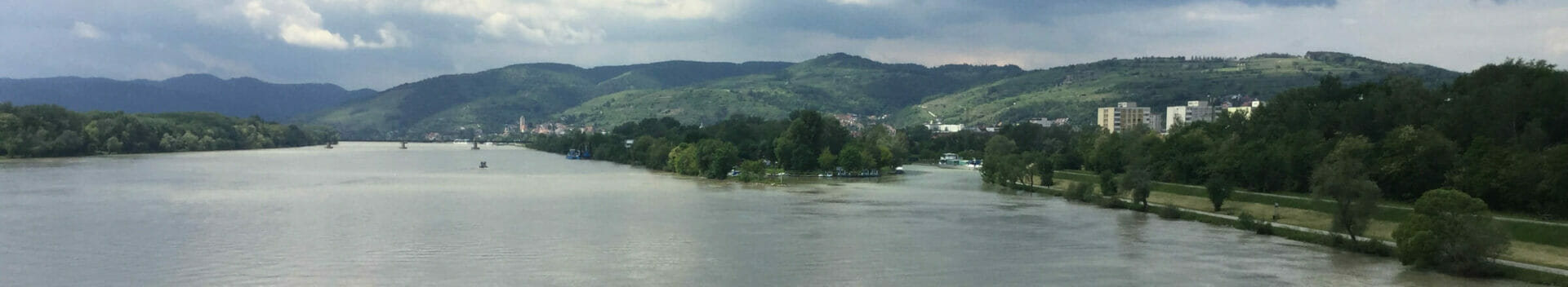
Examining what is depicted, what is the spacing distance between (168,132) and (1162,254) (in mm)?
104434

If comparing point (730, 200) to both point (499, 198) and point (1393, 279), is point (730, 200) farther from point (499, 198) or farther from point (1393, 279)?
point (1393, 279)

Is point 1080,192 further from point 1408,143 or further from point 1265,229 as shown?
point 1265,229

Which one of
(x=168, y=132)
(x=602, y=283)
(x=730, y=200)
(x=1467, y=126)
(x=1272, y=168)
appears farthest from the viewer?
(x=168, y=132)

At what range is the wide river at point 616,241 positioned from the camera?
21.3m

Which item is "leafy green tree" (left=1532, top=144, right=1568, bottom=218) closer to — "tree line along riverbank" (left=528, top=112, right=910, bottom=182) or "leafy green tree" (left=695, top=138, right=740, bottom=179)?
"tree line along riverbank" (left=528, top=112, right=910, bottom=182)

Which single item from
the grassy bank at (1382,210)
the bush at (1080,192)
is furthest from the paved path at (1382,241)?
the bush at (1080,192)

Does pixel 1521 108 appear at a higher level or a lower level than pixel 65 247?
higher

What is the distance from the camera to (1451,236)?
2130 cm

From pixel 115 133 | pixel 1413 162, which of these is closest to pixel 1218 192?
pixel 1413 162

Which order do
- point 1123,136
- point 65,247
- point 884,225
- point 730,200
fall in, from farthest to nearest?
1. point 1123,136
2. point 730,200
3. point 884,225
4. point 65,247

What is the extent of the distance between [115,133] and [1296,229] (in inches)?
3776

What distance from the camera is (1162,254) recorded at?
25406 mm

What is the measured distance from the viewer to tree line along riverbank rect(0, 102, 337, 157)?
8181 cm

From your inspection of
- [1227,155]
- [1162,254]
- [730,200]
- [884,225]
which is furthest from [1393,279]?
[730,200]
